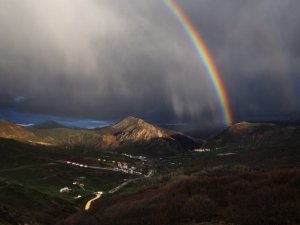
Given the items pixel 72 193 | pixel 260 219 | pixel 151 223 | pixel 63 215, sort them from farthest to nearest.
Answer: pixel 72 193 < pixel 63 215 < pixel 151 223 < pixel 260 219

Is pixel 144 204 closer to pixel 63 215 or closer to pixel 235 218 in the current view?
pixel 235 218

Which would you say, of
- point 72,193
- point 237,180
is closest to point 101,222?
point 237,180

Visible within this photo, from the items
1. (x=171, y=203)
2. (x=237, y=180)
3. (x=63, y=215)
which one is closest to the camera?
(x=171, y=203)

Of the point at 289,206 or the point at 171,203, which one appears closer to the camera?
the point at 289,206

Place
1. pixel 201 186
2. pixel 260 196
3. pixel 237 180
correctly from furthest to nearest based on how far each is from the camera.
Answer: pixel 201 186, pixel 237 180, pixel 260 196

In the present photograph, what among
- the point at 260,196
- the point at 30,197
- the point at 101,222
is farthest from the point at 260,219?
the point at 30,197

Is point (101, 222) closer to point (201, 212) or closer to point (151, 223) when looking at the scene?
point (151, 223)

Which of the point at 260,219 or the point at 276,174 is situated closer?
the point at 260,219

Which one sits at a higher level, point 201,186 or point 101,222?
point 201,186

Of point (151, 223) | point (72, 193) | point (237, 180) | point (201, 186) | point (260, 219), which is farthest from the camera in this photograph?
point (72, 193)
